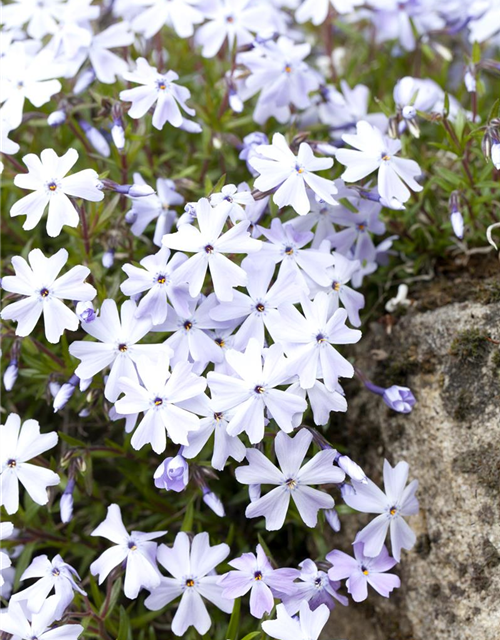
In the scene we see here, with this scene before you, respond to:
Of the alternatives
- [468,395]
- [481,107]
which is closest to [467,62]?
[481,107]

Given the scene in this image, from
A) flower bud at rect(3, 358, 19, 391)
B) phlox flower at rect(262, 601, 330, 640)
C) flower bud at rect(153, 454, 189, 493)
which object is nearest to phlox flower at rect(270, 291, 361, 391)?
flower bud at rect(153, 454, 189, 493)

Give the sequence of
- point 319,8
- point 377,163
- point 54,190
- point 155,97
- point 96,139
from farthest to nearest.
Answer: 1. point 319,8
2. point 96,139
3. point 155,97
4. point 377,163
5. point 54,190

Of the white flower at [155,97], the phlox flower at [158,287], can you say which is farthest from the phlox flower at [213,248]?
the white flower at [155,97]

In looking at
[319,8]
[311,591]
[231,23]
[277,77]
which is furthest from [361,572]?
[319,8]

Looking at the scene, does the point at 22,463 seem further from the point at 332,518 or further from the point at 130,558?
the point at 332,518

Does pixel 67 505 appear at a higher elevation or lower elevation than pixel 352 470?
lower

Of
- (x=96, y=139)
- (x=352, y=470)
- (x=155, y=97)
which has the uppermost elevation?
(x=155, y=97)

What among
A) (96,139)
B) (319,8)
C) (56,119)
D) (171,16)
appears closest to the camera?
(56,119)

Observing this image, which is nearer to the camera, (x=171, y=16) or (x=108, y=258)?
(x=108, y=258)

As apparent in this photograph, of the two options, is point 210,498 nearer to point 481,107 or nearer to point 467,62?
point 467,62
